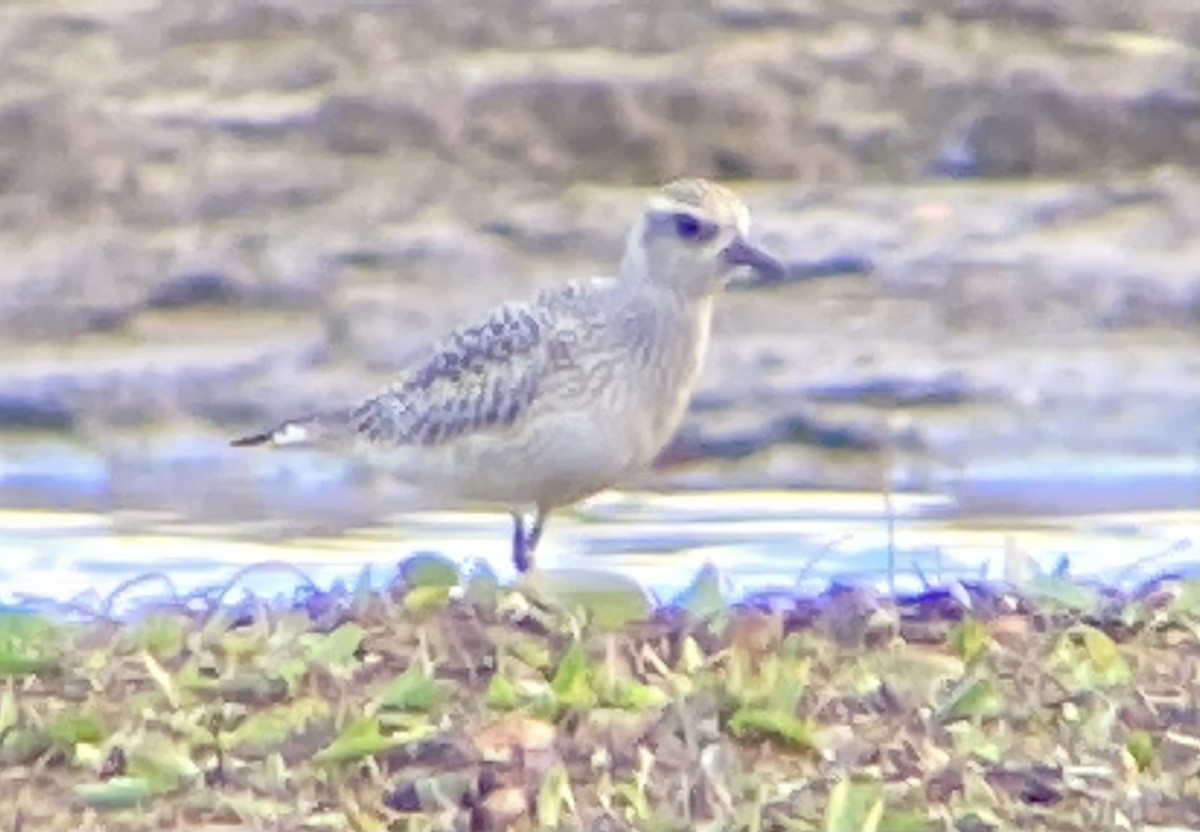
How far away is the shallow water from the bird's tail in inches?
12.3

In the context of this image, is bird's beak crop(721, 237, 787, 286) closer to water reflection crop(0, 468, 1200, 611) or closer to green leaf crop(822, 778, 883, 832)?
water reflection crop(0, 468, 1200, 611)

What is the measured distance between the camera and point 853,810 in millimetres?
5199

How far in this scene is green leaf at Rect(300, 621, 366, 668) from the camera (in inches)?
233

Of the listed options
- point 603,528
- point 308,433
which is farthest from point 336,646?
point 603,528

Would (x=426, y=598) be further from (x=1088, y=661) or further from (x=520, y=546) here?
(x=520, y=546)

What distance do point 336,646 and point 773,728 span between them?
32.4 inches

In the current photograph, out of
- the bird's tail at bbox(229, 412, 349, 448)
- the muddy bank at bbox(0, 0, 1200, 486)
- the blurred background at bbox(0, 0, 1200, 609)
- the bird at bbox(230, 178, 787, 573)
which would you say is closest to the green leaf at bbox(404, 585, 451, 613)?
the bird at bbox(230, 178, 787, 573)

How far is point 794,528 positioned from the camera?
33.8ft

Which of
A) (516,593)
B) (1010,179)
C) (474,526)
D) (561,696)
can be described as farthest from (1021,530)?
(1010,179)

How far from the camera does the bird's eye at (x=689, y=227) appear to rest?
8.46m

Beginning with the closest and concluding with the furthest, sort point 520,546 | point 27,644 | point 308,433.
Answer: point 27,644, point 520,546, point 308,433

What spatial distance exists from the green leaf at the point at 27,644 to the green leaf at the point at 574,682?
0.86 meters

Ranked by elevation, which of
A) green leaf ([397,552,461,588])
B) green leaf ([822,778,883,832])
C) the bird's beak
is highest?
the bird's beak

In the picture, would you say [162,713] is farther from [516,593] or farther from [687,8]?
[687,8]
